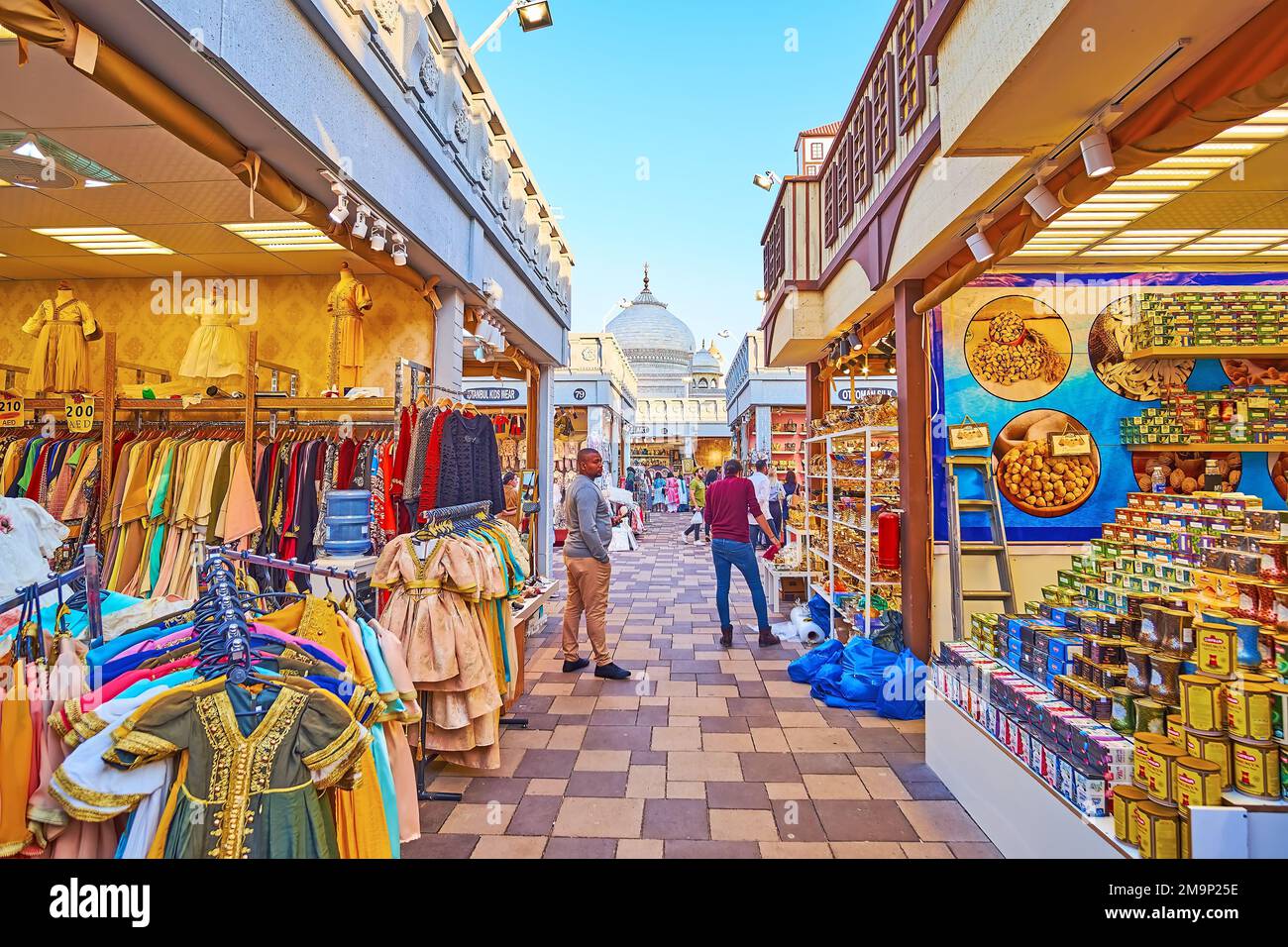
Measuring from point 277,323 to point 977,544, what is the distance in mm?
6045

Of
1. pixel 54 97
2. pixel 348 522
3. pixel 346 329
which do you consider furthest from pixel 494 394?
pixel 54 97

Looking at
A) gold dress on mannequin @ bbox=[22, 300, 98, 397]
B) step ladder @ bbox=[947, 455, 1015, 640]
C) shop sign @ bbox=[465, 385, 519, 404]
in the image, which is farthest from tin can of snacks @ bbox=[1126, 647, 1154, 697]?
shop sign @ bbox=[465, 385, 519, 404]

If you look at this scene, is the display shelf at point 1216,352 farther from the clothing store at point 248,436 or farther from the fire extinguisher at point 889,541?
the clothing store at point 248,436

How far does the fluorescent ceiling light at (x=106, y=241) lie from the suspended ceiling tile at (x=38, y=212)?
0.11m

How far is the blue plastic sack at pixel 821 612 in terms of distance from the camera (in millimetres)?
6262

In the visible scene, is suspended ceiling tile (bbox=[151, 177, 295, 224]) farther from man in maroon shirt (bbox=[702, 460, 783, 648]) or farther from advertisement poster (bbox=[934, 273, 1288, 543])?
advertisement poster (bbox=[934, 273, 1288, 543])

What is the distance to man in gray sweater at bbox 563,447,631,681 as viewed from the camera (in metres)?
4.71

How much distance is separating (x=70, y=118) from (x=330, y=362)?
2.01 meters

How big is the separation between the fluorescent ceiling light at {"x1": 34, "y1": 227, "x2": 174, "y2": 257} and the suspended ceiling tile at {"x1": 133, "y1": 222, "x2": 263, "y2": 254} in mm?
122

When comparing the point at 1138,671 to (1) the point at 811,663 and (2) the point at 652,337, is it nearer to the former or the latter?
(1) the point at 811,663

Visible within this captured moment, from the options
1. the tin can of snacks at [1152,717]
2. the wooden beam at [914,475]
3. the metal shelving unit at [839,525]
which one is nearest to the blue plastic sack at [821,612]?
the metal shelving unit at [839,525]

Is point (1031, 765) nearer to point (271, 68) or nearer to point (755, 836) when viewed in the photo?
point (755, 836)

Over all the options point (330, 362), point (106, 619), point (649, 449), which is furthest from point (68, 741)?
point (649, 449)

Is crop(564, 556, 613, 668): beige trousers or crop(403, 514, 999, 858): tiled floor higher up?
crop(564, 556, 613, 668): beige trousers
